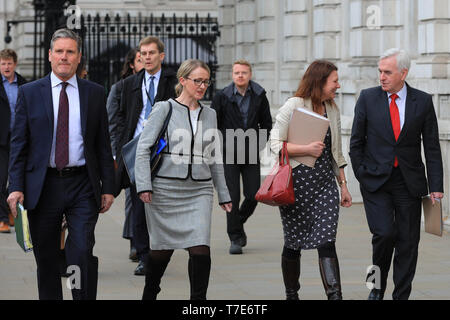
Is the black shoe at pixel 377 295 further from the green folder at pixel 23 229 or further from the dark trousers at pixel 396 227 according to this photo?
the green folder at pixel 23 229

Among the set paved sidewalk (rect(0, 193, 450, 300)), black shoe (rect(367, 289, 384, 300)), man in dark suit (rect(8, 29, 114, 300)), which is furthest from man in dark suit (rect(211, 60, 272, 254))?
man in dark suit (rect(8, 29, 114, 300))

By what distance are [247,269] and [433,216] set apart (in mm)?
2462

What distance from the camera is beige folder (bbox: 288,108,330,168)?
25.3 feet

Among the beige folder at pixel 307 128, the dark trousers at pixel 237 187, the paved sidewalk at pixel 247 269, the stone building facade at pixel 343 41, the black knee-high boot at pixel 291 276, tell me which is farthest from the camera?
the stone building facade at pixel 343 41

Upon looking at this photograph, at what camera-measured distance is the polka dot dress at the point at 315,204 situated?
7.73m

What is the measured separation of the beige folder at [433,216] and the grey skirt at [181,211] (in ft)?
4.97

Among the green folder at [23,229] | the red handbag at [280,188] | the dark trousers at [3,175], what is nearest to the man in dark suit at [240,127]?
the dark trousers at [3,175]

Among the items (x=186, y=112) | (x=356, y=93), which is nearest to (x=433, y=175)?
(x=186, y=112)

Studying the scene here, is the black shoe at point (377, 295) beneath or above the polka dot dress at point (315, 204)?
beneath

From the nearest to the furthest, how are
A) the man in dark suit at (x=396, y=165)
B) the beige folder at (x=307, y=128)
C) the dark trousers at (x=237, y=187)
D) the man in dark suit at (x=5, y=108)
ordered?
the beige folder at (x=307, y=128) → the man in dark suit at (x=396, y=165) → the dark trousers at (x=237, y=187) → the man in dark suit at (x=5, y=108)

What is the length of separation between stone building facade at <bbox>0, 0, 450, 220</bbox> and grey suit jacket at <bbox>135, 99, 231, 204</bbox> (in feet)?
17.3

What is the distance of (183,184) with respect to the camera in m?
7.52

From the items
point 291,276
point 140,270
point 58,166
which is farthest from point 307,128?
point 140,270

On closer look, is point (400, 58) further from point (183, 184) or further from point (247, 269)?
point (247, 269)
